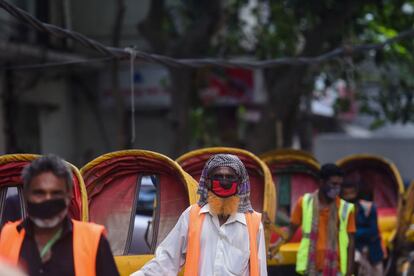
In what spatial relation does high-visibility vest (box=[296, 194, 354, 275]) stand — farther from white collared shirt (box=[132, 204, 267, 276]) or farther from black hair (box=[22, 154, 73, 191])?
black hair (box=[22, 154, 73, 191])

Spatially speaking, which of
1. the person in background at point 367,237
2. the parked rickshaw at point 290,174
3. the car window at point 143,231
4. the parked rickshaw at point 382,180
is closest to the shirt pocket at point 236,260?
the car window at point 143,231

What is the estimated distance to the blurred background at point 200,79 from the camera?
1485cm

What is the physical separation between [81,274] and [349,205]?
4.16 metres

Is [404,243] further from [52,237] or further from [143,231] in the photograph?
[52,237]

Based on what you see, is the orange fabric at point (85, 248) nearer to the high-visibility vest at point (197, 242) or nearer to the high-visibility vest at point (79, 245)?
the high-visibility vest at point (79, 245)

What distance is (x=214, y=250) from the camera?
18.4ft

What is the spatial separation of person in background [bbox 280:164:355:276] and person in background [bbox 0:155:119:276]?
151 inches

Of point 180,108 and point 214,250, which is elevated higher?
point 180,108

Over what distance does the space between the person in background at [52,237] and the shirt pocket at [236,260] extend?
1.18 m

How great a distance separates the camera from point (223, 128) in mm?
21281

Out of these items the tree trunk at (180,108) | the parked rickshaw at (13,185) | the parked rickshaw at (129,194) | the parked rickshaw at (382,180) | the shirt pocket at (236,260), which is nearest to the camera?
the shirt pocket at (236,260)

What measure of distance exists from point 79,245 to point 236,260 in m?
1.37

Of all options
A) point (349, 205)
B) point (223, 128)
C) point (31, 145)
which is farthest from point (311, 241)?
point (223, 128)

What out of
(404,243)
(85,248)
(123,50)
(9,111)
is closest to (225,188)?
(85,248)
